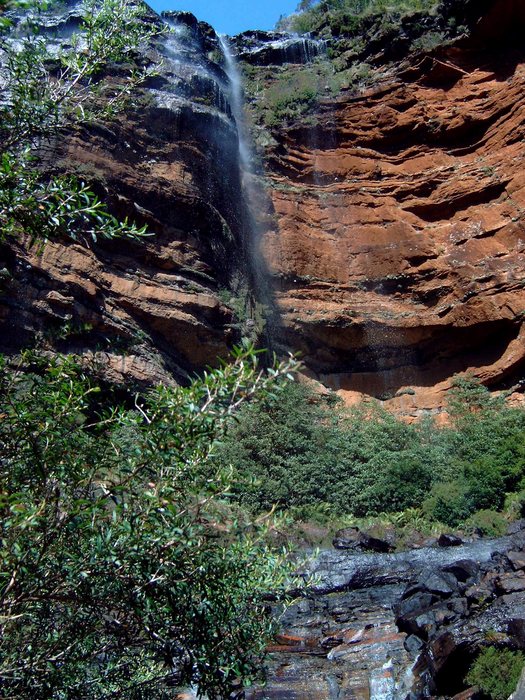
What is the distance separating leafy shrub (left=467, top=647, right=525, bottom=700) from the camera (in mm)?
5453

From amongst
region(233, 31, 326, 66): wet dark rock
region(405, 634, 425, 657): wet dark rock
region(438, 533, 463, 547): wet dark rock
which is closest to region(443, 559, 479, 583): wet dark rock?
region(438, 533, 463, 547): wet dark rock

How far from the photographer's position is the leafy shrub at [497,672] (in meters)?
5.45

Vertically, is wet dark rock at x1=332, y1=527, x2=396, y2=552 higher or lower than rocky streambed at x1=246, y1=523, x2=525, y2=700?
higher

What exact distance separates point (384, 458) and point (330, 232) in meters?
8.26

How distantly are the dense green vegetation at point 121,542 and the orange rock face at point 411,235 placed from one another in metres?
15.0

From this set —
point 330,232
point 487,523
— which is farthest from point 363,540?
point 330,232

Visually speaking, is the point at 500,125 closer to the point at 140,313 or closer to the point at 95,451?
the point at 140,313

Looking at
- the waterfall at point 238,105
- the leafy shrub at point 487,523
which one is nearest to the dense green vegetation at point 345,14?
the waterfall at point 238,105

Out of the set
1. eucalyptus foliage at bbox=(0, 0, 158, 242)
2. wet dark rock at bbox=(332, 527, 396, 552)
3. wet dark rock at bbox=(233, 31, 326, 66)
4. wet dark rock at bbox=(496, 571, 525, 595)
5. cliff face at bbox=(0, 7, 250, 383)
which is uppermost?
wet dark rock at bbox=(233, 31, 326, 66)

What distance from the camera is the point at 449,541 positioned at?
10.3 m

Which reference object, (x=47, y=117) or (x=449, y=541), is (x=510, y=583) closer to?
(x=449, y=541)

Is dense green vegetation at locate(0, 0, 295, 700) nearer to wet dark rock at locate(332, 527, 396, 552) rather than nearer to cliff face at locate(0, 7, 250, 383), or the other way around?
wet dark rock at locate(332, 527, 396, 552)

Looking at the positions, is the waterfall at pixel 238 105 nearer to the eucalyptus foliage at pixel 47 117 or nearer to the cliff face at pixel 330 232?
the cliff face at pixel 330 232

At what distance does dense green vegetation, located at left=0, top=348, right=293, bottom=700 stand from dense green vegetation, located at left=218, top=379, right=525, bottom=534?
9132 mm
